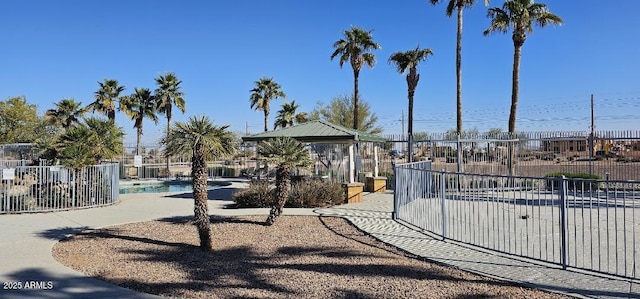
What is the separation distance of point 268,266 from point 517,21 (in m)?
19.7

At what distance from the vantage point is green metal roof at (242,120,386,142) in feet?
52.2

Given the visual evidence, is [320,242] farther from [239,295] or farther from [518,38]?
[518,38]

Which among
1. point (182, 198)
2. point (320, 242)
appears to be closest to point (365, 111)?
point (182, 198)

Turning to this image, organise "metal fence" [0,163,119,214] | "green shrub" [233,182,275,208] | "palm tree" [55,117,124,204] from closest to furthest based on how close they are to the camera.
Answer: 1. "metal fence" [0,163,119,214]
2. "green shrub" [233,182,275,208]
3. "palm tree" [55,117,124,204]

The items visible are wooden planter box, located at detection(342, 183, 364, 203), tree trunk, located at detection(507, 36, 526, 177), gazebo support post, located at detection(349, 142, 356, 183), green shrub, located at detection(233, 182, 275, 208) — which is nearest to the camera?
green shrub, located at detection(233, 182, 275, 208)

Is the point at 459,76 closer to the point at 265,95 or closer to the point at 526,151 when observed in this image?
the point at 526,151

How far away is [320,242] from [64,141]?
36.3 feet

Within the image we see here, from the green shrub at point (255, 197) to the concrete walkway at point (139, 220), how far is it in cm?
76

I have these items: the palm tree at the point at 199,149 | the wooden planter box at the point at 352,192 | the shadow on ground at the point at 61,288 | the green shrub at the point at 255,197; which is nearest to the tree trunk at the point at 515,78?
the wooden planter box at the point at 352,192

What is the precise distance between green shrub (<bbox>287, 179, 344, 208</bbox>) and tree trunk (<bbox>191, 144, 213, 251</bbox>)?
232 inches

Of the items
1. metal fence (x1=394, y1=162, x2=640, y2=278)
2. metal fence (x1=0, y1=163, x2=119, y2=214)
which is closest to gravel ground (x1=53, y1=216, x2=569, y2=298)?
metal fence (x1=394, y1=162, x2=640, y2=278)

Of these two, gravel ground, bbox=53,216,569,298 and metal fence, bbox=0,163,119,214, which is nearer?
gravel ground, bbox=53,216,569,298

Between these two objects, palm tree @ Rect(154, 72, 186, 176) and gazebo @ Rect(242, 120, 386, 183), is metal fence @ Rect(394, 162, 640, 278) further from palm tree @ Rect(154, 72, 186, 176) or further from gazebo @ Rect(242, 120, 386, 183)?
palm tree @ Rect(154, 72, 186, 176)

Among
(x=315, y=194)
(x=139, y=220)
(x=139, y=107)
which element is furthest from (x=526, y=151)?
(x=139, y=107)
